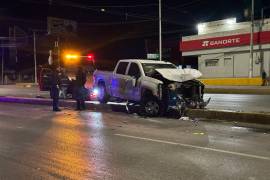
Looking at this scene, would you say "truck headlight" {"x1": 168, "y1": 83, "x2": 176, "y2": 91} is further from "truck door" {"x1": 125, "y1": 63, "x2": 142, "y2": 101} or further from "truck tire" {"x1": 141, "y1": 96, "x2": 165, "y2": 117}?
"truck door" {"x1": 125, "y1": 63, "x2": 142, "y2": 101}

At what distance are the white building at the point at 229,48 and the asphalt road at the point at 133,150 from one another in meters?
29.5

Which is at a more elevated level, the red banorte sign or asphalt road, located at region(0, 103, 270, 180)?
the red banorte sign

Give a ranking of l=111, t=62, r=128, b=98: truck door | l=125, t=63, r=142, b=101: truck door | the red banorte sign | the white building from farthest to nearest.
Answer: the white building → the red banorte sign → l=111, t=62, r=128, b=98: truck door → l=125, t=63, r=142, b=101: truck door

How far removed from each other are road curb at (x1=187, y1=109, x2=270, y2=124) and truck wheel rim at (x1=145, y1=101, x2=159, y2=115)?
113cm

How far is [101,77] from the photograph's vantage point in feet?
58.9

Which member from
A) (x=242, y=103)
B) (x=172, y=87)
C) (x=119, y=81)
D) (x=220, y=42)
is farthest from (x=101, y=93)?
(x=220, y=42)

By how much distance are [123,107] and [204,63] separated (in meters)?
30.6

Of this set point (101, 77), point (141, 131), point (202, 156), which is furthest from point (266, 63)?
point (202, 156)

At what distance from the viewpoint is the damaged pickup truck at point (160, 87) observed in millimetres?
14602

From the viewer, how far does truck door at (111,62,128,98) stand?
53.9 feet

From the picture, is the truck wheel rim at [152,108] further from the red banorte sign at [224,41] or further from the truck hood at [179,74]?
the red banorte sign at [224,41]

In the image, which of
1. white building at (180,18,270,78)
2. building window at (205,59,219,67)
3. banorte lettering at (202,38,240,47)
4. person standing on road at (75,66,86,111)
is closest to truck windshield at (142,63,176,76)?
person standing on road at (75,66,86,111)

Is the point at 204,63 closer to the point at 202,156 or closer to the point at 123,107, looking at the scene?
the point at 123,107

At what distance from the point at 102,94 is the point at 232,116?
6410mm
